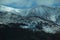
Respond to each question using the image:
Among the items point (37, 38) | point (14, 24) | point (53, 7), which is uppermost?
point (53, 7)

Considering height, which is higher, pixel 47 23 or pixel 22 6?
pixel 22 6

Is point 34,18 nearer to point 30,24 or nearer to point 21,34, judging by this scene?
point 30,24

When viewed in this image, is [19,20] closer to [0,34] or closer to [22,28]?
[22,28]

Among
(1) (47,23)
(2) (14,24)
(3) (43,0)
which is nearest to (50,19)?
(1) (47,23)

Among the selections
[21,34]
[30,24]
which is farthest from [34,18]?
[21,34]

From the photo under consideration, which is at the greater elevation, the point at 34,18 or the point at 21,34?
the point at 34,18

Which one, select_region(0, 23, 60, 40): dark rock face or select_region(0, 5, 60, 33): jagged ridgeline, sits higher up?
select_region(0, 5, 60, 33): jagged ridgeline

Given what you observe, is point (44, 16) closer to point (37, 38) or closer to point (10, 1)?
point (37, 38)

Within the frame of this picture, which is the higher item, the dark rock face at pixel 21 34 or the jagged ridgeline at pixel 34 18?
the jagged ridgeline at pixel 34 18
